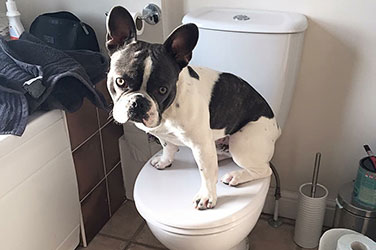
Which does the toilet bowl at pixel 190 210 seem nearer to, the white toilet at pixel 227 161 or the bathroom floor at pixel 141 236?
the white toilet at pixel 227 161

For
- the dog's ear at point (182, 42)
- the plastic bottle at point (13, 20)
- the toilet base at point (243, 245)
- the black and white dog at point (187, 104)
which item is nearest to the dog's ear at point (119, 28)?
the black and white dog at point (187, 104)

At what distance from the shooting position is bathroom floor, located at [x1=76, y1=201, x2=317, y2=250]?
1617 millimetres

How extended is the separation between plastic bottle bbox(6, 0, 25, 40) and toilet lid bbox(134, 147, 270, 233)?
0.68 meters

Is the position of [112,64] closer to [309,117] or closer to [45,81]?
[45,81]

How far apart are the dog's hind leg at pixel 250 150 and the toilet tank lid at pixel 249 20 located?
0.89 feet

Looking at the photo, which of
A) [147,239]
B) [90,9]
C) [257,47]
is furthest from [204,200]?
[90,9]

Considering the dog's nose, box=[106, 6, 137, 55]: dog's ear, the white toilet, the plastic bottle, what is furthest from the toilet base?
the plastic bottle

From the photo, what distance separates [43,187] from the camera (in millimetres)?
1322

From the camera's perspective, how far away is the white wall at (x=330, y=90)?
4.46 ft

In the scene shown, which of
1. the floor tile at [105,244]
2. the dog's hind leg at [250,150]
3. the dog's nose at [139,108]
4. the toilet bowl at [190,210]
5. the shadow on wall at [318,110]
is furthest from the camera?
the floor tile at [105,244]

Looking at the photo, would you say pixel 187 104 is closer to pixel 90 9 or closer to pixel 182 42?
pixel 182 42

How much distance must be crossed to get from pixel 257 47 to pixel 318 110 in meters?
0.37

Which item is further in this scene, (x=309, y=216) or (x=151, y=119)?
(x=309, y=216)

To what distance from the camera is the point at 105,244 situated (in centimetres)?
163
